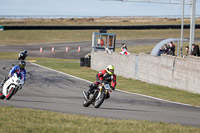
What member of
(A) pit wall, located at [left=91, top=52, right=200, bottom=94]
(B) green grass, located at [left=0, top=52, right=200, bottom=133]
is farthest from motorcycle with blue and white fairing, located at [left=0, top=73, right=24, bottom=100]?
(A) pit wall, located at [left=91, top=52, right=200, bottom=94]

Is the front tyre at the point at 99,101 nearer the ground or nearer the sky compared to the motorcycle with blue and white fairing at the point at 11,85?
nearer the ground

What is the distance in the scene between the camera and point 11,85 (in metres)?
13.7

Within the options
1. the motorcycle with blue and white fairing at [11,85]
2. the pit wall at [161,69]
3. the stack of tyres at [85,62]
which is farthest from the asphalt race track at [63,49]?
the motorcycle with blue and white fairing at [11,85]

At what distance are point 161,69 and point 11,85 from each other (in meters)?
10.7

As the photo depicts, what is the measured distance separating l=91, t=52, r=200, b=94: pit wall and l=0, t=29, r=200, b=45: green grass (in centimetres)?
3582

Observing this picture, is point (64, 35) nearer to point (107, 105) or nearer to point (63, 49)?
point (63, 49)

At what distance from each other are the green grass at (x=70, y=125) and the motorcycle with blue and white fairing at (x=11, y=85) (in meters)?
2.73

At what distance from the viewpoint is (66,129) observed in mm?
8898

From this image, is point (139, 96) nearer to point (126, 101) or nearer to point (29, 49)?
point (126, 101)

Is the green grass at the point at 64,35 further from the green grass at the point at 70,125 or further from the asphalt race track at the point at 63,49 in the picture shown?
the green grass at the point at 70,125

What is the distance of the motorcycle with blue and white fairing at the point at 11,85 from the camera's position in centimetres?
1363

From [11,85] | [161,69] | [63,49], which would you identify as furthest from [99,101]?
[63,49]

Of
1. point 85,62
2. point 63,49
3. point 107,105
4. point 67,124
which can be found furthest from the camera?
point 63,49

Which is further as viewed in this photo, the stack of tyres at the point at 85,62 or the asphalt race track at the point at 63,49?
the asphalt race track at the point at 63,49
